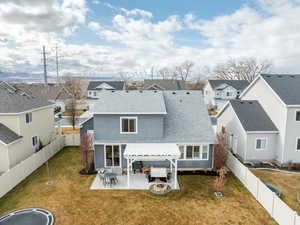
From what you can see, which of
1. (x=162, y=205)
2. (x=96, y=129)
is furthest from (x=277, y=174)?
(x=96, y=129)

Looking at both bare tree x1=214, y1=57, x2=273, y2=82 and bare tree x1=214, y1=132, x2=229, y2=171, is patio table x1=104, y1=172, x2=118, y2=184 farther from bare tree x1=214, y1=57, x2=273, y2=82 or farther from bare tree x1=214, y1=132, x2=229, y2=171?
bare tree x1=214, y1=57, x2=273, y2=82

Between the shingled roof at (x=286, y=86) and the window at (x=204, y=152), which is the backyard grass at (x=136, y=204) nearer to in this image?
the window at (x=204, y=152)

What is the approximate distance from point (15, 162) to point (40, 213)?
6784 mm

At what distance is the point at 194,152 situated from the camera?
49.5 ft

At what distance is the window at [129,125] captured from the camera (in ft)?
48.5

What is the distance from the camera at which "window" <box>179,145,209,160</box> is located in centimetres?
1501

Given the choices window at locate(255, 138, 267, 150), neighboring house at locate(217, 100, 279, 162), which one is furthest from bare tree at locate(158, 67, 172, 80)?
window at locate(255, 138, 267, 150)

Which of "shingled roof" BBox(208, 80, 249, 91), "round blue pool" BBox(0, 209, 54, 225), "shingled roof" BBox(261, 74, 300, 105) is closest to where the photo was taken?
"round blue pool" BBox(0, 209, 54, 225)

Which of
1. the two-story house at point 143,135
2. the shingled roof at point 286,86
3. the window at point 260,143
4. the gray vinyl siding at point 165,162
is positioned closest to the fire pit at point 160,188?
the two-story house at point 143,135

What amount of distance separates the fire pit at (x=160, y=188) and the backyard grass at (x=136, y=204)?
37 cm

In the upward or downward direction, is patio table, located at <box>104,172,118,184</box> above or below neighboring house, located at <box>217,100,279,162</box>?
below

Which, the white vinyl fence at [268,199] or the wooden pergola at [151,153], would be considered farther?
the wooden pergola at [151,153]

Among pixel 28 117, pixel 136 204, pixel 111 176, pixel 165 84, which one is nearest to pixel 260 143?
pixel 136 204

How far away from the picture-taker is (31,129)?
1758cm
